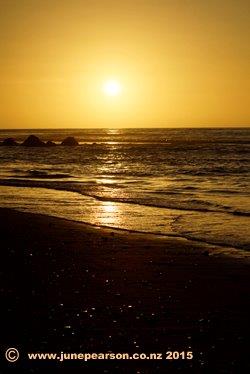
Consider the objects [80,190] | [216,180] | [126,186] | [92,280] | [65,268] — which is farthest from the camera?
[216,180]

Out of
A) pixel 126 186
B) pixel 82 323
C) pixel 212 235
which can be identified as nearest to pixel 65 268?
pixel 82 323

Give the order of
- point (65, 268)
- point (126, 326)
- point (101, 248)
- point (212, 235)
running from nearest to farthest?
point (126, 326), point (65, 268), point (101, 248), point (212, 235)

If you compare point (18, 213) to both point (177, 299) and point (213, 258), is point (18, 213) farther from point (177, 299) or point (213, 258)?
point (177, 299)

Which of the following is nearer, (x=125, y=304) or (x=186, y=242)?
(x=125, y=304)

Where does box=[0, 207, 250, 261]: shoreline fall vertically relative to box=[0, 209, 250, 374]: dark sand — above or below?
below

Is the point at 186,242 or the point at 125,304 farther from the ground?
the point at 125,304

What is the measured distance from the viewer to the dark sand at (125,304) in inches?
232

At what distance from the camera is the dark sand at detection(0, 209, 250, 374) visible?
589cm

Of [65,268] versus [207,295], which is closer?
[207,295]

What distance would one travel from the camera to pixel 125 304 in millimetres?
7406

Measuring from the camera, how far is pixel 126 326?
661 cm

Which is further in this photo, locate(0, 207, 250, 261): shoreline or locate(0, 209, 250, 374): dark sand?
locate(0, 207, 250, 261): shoreline

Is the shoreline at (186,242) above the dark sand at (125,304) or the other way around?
the other way around

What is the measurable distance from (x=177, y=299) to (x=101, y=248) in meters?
3.83
